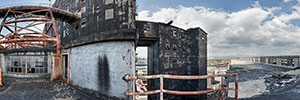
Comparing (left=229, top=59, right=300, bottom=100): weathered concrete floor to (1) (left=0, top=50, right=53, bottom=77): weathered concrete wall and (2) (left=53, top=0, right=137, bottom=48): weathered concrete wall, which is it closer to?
(2) (left=53, top=0, right=137, bottom=48): weathered concrete wall

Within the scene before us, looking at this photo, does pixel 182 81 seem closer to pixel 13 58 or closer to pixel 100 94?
pixel 100 94

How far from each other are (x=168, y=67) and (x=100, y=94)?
432cm

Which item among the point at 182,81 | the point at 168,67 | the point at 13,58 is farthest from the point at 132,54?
the point at 13,58

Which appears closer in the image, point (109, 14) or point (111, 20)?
point (111, 20)

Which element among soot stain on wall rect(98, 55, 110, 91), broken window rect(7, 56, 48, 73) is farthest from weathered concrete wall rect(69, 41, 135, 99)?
broken window rect(7, 56, 48, 73)

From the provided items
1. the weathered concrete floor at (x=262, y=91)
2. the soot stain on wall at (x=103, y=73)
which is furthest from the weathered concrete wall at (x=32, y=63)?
the weathered concrete floor at (x=262, y=91)

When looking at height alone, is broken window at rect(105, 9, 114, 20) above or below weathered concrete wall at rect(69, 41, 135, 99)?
above

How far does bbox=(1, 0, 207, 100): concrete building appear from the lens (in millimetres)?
4867

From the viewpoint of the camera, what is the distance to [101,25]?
590 centimetres

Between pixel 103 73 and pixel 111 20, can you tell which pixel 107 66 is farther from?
pixel 111 20

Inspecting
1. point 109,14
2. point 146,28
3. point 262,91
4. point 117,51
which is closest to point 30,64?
point 109,14

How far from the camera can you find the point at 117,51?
496 centimetres

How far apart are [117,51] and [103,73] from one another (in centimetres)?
140

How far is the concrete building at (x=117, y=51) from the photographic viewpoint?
16.0ft
